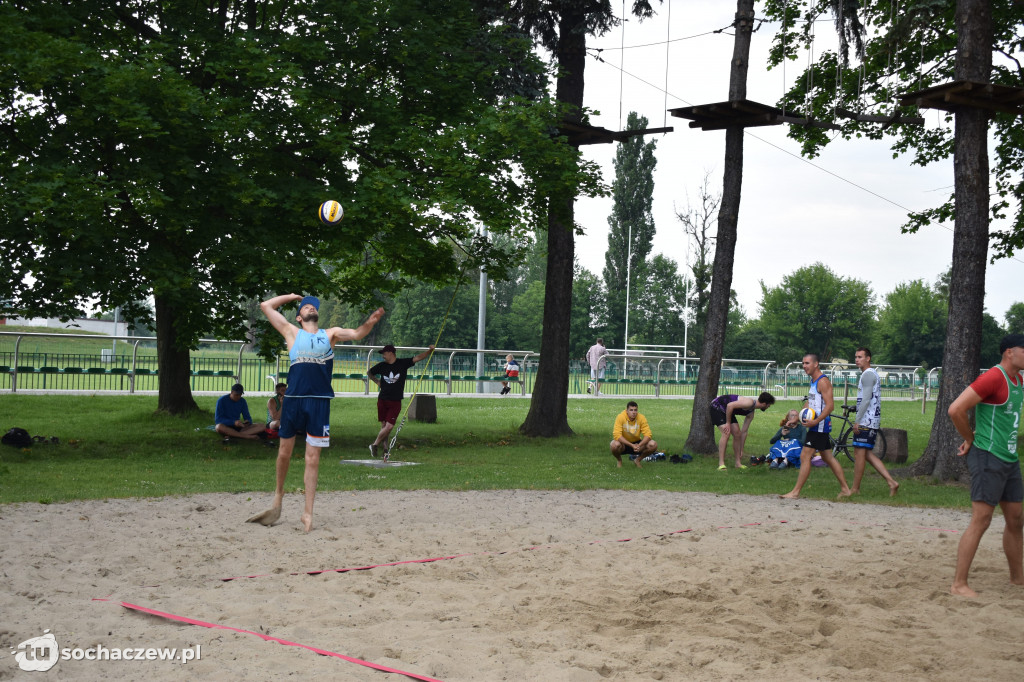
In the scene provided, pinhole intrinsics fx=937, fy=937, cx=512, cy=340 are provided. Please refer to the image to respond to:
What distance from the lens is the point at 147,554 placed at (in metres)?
7.54

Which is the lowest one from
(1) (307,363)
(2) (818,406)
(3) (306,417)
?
(3) (306,417)

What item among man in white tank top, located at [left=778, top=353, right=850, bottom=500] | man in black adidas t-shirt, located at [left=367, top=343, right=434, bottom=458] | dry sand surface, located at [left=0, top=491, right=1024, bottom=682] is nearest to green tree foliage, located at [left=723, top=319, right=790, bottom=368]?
man in black adidas t-shirt, located at [left=367, top=343, right=434, bottom=458]

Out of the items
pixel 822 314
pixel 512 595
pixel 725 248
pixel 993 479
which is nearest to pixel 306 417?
pixel 512 595

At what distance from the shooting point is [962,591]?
681 cm

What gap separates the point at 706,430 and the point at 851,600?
36.8 feet

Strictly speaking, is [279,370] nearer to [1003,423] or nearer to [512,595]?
[512,595]

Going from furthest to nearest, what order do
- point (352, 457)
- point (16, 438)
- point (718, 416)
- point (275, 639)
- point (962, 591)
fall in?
point (352, 457), point (718, 416), point (16, 438), point (962, 591), point (275, 639)

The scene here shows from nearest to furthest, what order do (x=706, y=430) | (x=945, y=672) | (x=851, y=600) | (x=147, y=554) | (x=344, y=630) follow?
(x=945, y=672)
(x=344, y=630)
(x=851, y=600)
(x=147, y=554)
(x=706, y=430)

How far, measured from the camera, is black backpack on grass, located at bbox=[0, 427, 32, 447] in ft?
49.6

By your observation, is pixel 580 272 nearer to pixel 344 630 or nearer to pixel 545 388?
pixel 545 388

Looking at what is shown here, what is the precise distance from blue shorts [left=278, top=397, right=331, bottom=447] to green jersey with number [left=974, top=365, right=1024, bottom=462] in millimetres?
5676

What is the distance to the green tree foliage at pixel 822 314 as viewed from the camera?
8933 centimetres

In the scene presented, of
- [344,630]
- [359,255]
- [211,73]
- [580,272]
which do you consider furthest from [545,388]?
[580,272]

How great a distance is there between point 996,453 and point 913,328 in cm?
8945
